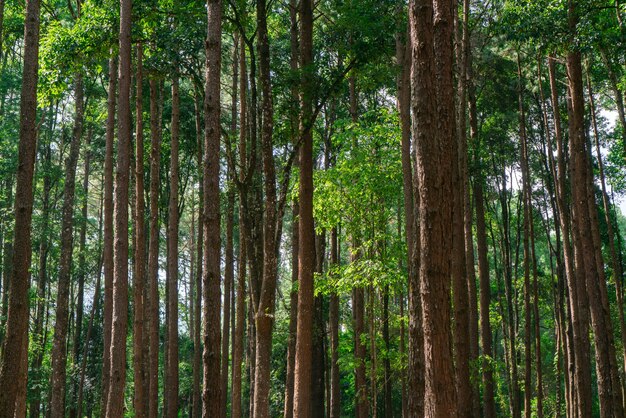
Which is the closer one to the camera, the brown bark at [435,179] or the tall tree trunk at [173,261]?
the brown bark at [435,179]

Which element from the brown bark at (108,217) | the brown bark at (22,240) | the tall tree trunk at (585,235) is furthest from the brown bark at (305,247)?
the tall tree trunk at (585,235)

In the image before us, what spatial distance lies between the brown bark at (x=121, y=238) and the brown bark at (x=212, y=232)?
280cm

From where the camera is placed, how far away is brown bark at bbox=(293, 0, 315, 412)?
11609 mm

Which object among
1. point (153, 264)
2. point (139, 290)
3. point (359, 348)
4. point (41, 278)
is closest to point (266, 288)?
point (139, 290)

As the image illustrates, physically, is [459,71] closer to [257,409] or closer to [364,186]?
[364,186]

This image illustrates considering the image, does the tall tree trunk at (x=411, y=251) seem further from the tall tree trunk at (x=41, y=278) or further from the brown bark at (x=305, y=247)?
the tall tree trunk at (x=41, y=278)

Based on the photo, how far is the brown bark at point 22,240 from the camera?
323 inches

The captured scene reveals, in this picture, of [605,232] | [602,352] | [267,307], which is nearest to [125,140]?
[267,307]

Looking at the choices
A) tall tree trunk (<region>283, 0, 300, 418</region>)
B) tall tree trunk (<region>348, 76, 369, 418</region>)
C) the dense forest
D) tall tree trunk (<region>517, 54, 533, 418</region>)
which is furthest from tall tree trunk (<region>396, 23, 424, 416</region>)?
tall tree trunk (<region>517, 54, 533, 418</region>)

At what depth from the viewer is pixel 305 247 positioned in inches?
474

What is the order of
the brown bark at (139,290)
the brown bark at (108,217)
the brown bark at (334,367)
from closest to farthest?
the brown bark at (108,217)
the brown bark at (139,290)
the brown bark at (334,367)

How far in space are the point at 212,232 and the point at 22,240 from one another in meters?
2.53

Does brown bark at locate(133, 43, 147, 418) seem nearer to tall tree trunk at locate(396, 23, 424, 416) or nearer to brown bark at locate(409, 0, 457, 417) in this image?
tall tree trunk at locate(396, 23, 424, 416)

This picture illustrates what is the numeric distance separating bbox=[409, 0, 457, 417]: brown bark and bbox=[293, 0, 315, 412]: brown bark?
5.20 metres
